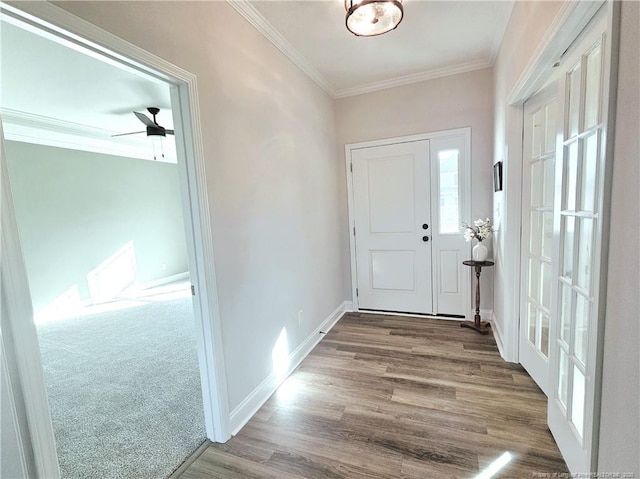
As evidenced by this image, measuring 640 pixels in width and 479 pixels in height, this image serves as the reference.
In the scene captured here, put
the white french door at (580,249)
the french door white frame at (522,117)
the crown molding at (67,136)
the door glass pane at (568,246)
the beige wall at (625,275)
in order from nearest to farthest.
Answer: the beige wall at (625,275) → the french door white frame at (522,117) → the white french door at (580,249) → the door glass pane at (568,246) → the crown molding at (67,136)

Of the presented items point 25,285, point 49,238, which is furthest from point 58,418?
point 49,238

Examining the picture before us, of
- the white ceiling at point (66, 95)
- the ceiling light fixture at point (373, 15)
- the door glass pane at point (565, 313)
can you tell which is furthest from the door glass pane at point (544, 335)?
the white ceiling at point (66, 95)

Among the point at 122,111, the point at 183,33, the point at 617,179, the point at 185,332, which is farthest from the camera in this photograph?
the point at 122,111

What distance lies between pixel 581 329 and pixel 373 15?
191 cm

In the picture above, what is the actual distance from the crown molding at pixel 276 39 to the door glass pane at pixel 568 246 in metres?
2.33

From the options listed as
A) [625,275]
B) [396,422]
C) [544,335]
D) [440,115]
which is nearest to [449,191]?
[440,115]

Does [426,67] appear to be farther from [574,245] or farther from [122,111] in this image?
[122,111]

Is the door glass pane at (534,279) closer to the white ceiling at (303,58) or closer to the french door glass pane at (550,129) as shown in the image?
the french door glass pane at (550,129)

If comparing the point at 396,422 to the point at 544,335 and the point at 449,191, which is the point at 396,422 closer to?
the point at 544,335

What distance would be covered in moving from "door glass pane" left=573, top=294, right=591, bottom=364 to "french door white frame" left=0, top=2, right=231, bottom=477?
72.7 inches

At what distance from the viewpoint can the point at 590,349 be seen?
107cm

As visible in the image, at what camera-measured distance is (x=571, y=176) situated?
1.40m

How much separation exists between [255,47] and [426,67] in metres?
1.88

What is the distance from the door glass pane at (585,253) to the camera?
1.23 metres
